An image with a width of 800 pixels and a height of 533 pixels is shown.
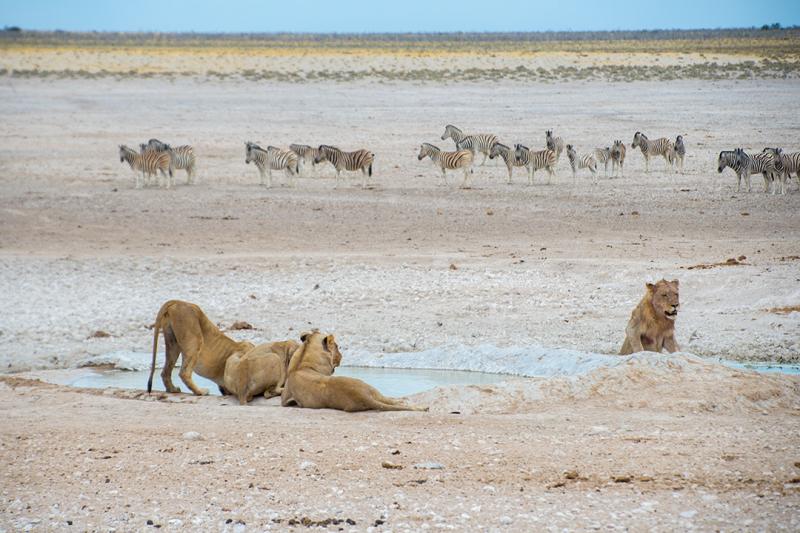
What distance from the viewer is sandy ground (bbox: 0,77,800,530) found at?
22.4ft

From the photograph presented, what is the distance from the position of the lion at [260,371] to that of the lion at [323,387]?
311mm

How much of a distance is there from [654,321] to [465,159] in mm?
15373

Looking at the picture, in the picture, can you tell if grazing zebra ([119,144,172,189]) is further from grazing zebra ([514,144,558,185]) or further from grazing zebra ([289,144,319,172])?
grazing zebra ([514,144,558,185])

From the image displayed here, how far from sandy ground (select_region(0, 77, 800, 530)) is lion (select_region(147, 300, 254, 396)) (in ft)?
1.41

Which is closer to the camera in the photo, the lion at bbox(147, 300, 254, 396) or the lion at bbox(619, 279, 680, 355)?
the lion at bbox(147, 300, 254, 396)

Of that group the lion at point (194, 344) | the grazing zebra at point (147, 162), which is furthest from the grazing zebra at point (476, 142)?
the lion at point (194, 344)

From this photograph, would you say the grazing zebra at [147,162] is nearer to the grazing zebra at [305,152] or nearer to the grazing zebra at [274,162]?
the grazing zebra at [274,162]

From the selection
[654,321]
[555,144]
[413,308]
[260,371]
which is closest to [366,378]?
[260,371]

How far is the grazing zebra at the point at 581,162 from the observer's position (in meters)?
26.2

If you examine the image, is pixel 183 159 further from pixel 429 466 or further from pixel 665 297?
pixel 429 466

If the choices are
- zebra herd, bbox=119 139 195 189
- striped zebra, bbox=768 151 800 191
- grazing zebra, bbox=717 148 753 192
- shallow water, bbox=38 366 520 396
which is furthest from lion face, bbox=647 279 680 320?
zebra herd, bbox=119 139 195 189

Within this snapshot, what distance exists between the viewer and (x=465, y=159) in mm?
25953

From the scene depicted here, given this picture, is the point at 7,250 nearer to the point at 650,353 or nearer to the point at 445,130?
the point at 650,353

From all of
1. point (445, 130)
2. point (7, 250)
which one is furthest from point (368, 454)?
point (445, 130)
